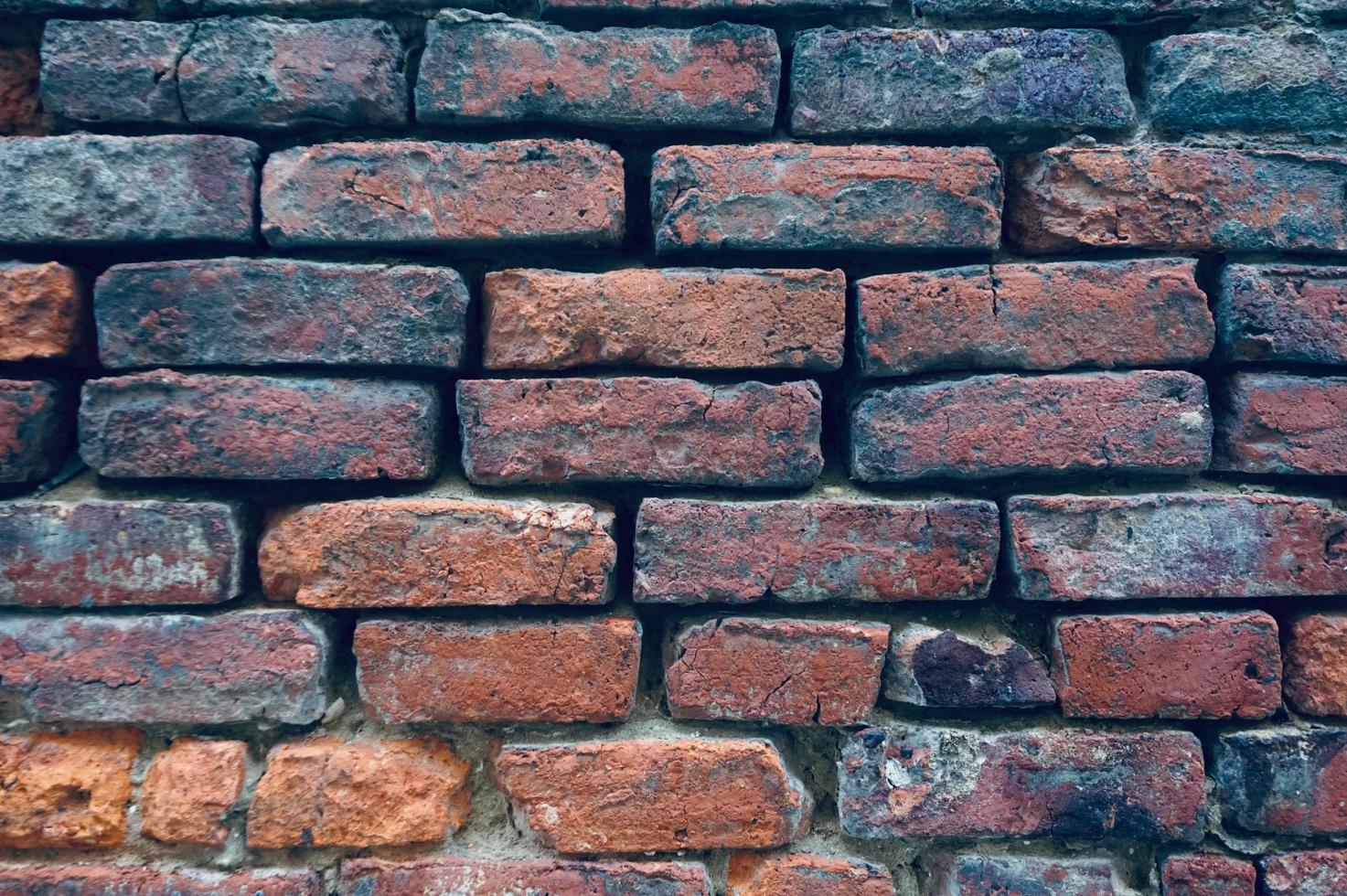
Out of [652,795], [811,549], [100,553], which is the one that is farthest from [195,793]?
[811,549]

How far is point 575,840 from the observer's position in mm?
938

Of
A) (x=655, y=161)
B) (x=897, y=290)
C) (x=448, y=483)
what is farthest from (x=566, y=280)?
(x=897, y=290)

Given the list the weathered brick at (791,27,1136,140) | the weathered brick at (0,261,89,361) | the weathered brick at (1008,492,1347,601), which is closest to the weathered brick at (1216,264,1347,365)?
the weathered brick at (1008,492,1347,601)

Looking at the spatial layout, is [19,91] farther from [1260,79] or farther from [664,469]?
[1260,79]

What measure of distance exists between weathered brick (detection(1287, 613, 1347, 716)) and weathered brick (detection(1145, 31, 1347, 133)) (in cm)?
56

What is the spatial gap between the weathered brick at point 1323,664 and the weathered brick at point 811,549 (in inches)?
14.5

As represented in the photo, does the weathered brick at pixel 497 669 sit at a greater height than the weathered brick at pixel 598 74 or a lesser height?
lesser

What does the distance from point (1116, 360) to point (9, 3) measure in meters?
1.31

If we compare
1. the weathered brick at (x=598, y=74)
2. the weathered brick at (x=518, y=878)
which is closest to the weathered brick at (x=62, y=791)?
the weathered brick at (x=518, y=878)

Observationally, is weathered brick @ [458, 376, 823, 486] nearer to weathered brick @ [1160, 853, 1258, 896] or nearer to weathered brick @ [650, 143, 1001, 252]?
weathered brick @ [650, 143, 1001, 252]

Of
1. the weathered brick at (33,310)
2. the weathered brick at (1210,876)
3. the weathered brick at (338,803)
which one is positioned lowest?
the weathered brick at (1210,876)

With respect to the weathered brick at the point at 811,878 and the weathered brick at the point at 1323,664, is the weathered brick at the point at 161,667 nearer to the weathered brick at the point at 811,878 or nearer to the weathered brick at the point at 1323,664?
the weathered brick at the point at 811,878

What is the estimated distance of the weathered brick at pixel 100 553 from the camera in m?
0.94

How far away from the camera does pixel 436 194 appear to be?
0.95 m
